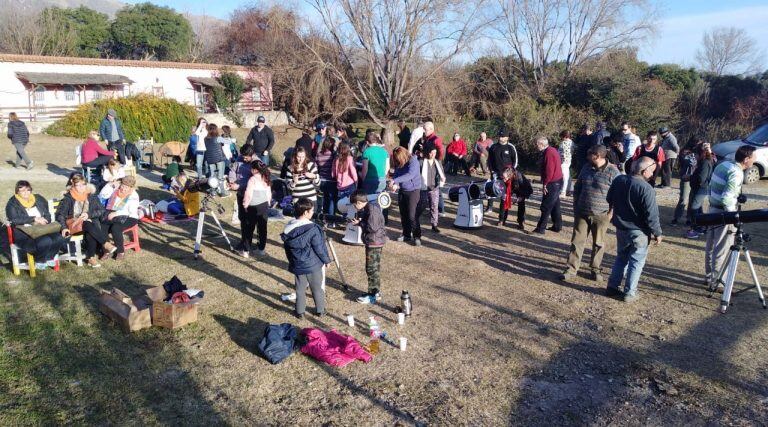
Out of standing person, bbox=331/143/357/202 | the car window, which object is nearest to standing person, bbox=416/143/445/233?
standing person, bbox=331/143/357/202

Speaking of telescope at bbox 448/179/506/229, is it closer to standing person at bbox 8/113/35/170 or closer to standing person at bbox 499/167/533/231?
standing person at bbox 499/167/533/231

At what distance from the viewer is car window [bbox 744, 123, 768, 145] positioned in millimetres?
15417

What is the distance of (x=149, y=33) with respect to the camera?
49.0 metres

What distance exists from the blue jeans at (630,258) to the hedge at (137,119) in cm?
2156

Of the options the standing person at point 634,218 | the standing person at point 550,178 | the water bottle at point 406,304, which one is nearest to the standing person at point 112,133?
the standing person at point 550,178

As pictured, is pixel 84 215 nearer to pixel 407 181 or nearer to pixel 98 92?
pixel 407 181

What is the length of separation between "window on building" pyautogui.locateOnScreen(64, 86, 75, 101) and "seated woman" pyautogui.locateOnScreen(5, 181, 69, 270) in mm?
30678

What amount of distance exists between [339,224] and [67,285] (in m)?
4.67

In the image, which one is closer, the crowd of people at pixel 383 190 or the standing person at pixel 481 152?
the crowd of people at pixel 383 190

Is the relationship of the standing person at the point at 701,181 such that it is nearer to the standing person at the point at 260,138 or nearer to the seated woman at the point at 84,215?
the standing person at the point at 260,138

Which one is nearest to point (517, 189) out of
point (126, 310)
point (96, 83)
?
point (126, 310)

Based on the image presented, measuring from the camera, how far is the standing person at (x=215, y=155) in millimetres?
12523

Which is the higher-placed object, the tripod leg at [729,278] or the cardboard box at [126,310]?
the tripod leg at [729,278]

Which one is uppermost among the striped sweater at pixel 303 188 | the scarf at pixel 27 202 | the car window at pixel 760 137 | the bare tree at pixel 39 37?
the bare tree at pixel 39 37
